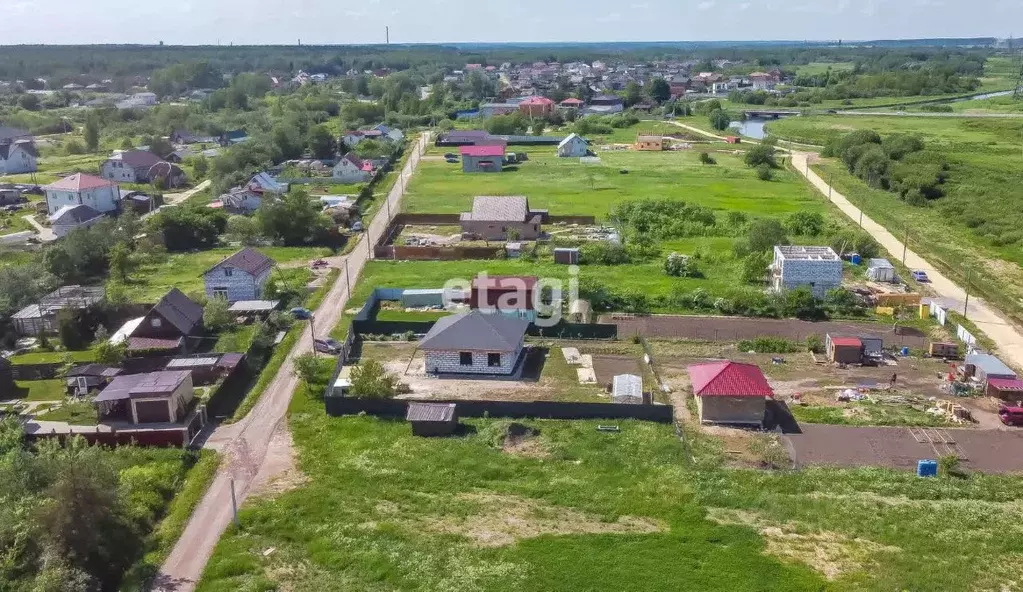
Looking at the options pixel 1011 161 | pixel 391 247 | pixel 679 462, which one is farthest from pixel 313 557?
pixel 1011 161

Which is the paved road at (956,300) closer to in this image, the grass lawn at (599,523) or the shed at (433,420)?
the grass lawn at (599,523)

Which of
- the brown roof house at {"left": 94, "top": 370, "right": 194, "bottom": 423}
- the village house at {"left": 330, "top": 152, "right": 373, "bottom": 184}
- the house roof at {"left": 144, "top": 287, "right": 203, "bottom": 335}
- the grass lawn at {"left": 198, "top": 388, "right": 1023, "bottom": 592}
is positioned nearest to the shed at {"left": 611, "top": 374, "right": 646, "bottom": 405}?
the grass lawn at {"left": 198, "top": 388, "right": 1023, "bottom": 592}

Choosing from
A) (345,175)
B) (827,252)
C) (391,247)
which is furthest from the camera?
(345,175)

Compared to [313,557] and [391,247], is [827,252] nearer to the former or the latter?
[391,247]

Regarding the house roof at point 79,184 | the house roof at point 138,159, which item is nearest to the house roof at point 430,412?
the house roof at point 79,184

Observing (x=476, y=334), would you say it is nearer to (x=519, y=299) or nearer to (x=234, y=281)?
(x=519, y=299)

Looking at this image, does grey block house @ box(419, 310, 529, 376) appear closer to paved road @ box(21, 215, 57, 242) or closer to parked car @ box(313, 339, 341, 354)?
parked car @ box(313, 339, 341, 354)

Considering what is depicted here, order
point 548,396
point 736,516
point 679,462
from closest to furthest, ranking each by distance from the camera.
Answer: point 736,516 < point 679,462 < point 548,396
